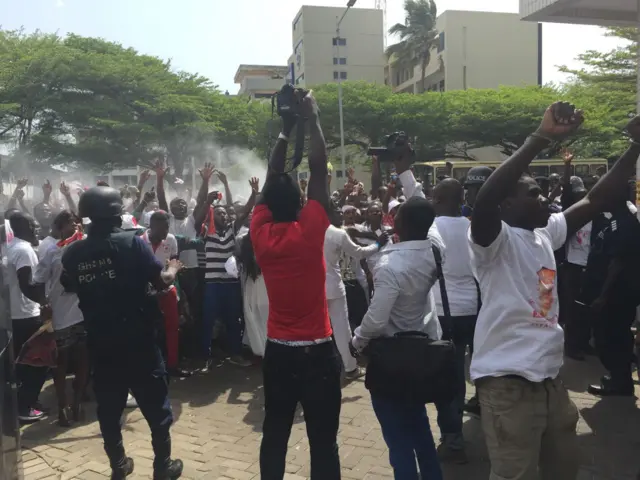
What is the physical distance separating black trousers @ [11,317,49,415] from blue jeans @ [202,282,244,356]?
5.48ft

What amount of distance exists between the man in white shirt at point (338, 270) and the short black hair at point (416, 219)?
173cm

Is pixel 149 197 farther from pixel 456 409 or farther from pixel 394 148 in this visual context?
pixel 456 409

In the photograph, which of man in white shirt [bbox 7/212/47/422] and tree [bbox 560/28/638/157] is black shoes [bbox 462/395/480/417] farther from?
tree [bbox 560/28/638/157]

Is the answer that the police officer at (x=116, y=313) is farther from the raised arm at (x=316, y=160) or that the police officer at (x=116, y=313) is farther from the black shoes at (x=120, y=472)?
the raised arm at (x=316, y=160)

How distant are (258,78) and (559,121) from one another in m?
75.3

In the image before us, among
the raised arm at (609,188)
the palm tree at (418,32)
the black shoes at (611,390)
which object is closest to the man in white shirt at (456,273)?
the raised arm at (609,188)

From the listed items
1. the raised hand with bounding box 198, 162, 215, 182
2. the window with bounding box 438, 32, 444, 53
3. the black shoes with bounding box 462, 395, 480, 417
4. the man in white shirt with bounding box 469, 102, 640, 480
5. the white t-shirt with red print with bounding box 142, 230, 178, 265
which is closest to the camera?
the man in white shirt with bounding box 469, 102, 640, 480

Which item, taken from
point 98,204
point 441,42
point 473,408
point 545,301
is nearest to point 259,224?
point 98,204

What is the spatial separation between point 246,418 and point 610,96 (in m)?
20.8

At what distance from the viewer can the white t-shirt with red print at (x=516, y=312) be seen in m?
2.33

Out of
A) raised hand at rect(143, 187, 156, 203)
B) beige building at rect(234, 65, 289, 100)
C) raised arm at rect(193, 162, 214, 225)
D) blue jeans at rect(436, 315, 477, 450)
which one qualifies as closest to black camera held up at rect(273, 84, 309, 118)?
blue jeans at rect(436, 315, 477, 450)

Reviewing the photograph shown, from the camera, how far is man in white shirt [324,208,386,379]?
5105 mm

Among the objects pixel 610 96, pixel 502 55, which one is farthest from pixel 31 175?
pixel 502 55

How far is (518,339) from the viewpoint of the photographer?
A: 2.35 m
